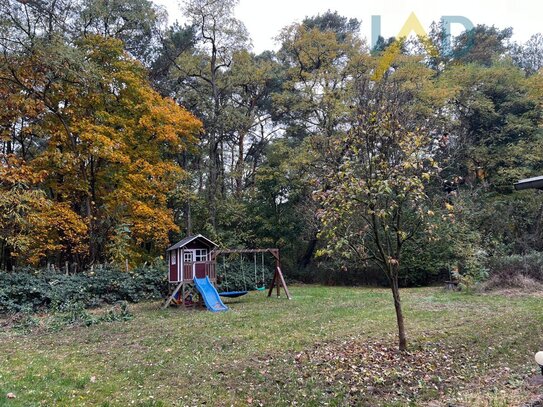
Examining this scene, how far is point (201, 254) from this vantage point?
41.7 ft

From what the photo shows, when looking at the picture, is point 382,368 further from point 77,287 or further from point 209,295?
point 77,287

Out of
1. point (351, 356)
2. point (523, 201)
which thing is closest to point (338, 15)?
point (523, 201)

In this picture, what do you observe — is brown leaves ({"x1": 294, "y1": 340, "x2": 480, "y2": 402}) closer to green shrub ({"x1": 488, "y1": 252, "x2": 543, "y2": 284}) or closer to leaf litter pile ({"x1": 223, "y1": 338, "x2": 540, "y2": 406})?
leaf litter pile ({"x1": 223, "y1": 338, "x2": 540, "y2": 406})

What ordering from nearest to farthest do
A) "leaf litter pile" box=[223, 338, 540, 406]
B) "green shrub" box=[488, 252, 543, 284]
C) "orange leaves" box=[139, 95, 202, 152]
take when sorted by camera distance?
"leaf litter pile" box=[223, 338, 540, 406] → "green shrub" box=[488, 252, 543, 284] → "orange leaves" box=[139, 95, 202, 152]

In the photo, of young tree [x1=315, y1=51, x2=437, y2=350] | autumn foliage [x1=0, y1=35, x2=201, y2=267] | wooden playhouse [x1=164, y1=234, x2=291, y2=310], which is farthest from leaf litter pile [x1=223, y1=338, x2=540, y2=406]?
autumn foliage [x1=0, y1=35, x2=201, y2=267]

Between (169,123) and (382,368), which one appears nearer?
(382,368)

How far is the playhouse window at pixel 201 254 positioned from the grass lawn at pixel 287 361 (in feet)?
12.3

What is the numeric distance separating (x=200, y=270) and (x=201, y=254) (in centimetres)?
54

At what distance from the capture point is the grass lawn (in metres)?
4.07

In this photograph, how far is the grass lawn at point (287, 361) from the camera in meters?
4.07

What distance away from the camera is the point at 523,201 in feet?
55.4

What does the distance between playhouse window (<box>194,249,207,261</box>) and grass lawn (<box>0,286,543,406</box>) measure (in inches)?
148

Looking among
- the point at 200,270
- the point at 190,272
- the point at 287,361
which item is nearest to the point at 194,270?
the point at 190,272

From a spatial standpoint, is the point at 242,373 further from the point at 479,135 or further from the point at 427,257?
the point at 479,135
